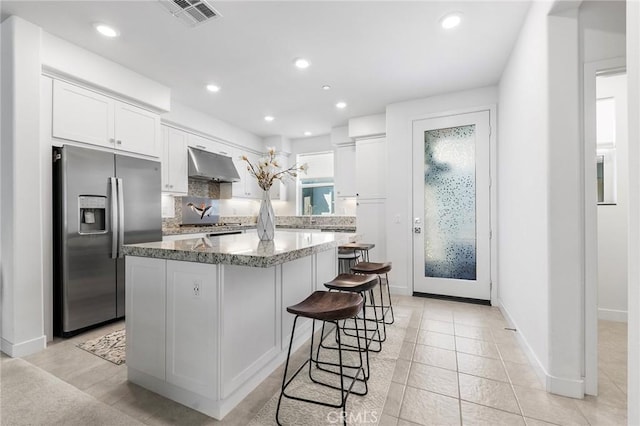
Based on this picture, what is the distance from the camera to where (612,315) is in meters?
2.96

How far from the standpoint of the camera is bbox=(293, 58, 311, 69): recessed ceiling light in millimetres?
2925

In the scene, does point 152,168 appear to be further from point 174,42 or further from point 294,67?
point 294,67

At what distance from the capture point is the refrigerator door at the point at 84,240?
2568mm

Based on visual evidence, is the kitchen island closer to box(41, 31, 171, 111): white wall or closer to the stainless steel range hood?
box(41, 31, 171, 111): white wall

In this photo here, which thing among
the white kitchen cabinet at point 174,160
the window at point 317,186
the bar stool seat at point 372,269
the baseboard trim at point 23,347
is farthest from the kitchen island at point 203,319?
the window at point 317,186

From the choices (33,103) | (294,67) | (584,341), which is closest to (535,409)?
(584,341)

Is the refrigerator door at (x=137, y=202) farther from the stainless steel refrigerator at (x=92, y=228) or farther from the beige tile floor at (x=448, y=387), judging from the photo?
the beige tile floor at (x=448, y=387)

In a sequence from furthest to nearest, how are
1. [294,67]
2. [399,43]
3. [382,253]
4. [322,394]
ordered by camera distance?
[382,253]
[294,67]
[399,43]
[322,394]

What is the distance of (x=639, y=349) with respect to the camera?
2.97ft

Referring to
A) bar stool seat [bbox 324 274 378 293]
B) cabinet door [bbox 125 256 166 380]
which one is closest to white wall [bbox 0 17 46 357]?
cabinet door [bbox 125 256 166 380]

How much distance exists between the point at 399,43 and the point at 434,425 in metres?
2.94

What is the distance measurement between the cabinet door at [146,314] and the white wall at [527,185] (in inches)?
97.5

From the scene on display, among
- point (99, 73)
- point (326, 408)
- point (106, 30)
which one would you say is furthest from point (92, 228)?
point (326, 408)

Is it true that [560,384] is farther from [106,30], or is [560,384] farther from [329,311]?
[106,30]
